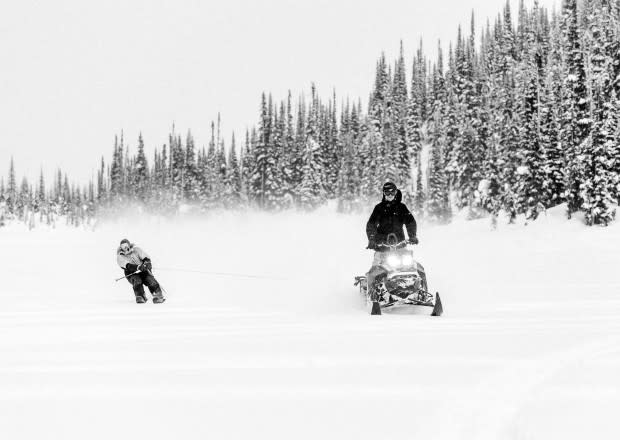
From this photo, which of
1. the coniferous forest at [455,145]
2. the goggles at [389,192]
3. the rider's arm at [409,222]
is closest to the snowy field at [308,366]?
the rider's arm at [409,222]

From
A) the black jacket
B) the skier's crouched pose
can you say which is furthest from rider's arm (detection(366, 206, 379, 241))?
the skier's crouched pose

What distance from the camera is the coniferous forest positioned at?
33.7m

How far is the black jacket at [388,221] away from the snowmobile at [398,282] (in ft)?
1.60

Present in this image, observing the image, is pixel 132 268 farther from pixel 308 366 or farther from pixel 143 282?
pixel 308 366

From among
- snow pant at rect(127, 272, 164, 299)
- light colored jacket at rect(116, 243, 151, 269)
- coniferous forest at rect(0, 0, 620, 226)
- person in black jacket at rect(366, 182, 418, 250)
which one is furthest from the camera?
coniferous forest at rect(0, 0, 620, 226)

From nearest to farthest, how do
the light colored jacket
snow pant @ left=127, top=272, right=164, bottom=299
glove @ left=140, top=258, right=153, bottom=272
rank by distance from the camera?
1. glove @ left=140, top=258, right=153, bottom=272
2. snow pant @ left=127, top=272, right=164, bottom=299
3. the light colored jacket

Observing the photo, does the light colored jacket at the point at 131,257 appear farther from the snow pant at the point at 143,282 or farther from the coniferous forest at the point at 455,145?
the coniferous forest at the point at 455,145

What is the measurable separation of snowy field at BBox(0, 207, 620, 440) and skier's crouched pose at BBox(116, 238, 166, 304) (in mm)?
381

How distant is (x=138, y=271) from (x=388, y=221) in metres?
5.09

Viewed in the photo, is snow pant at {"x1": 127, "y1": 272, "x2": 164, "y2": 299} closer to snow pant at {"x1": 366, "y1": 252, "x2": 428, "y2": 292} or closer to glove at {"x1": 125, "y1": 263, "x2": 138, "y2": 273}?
glove at {"x1": 125, "y1": 263, "x2": 138, "y2": 273}

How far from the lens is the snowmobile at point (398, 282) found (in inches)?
362

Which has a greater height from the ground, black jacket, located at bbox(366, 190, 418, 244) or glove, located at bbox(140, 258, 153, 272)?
black jacket, located at bbox(366, 190, 418, 244)

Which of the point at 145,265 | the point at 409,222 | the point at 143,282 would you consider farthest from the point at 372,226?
the point at 143,282

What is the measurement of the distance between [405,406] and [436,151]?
60.9 meters
